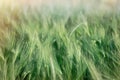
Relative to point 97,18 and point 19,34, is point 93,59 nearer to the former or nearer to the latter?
point 97,18

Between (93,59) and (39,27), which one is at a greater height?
(39,27)

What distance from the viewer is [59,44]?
1356 millimetres

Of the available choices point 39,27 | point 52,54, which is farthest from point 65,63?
point 39,27

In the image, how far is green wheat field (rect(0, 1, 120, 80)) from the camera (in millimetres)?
1313

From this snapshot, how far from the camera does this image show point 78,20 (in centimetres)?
142

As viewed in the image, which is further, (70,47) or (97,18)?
(97,18)

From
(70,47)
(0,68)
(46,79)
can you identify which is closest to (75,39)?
(70,47)

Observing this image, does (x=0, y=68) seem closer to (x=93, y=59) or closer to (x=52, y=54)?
(x=52, y=54)

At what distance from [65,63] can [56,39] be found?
0.32 ft

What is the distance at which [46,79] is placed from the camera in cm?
131

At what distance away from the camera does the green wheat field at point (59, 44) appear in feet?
4.31

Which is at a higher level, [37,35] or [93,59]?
[37,35]

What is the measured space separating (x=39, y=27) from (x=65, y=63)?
0.58 feet

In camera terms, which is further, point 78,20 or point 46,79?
point 78,20
